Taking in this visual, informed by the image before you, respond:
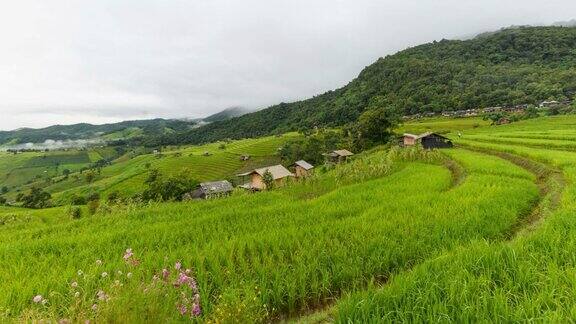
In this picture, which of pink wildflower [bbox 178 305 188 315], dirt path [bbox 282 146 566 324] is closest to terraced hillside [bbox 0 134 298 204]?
dirt path [bbox 282 146 566 324]

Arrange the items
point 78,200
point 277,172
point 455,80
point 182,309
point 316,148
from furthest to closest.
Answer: point 455,80 → point 78,200 → point 316,148 → point 277,172 → point 182,309

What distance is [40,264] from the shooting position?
22.1 ft

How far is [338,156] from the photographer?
192ft

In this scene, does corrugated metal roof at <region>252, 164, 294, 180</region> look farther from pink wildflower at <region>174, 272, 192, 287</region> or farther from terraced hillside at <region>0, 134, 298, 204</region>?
pink wildflower at <region>174, 272, 192, 287</region>

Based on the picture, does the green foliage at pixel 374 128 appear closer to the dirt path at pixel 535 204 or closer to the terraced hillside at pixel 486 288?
the dirt path at pixel 535 204

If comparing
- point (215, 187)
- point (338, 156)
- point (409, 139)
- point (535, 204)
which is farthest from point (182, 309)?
point (215, 187)

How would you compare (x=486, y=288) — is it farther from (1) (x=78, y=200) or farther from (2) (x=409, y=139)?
(1) (x=78, y=200)

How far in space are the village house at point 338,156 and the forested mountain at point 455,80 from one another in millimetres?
52991

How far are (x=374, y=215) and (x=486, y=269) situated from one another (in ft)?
13.7

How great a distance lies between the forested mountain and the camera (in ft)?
307

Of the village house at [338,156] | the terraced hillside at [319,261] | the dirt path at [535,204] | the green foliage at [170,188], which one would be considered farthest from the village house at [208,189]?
the terraced hillside at [319,261]

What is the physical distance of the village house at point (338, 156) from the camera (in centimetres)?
5550

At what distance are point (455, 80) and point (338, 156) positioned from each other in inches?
2891

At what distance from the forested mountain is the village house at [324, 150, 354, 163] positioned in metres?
53.0
